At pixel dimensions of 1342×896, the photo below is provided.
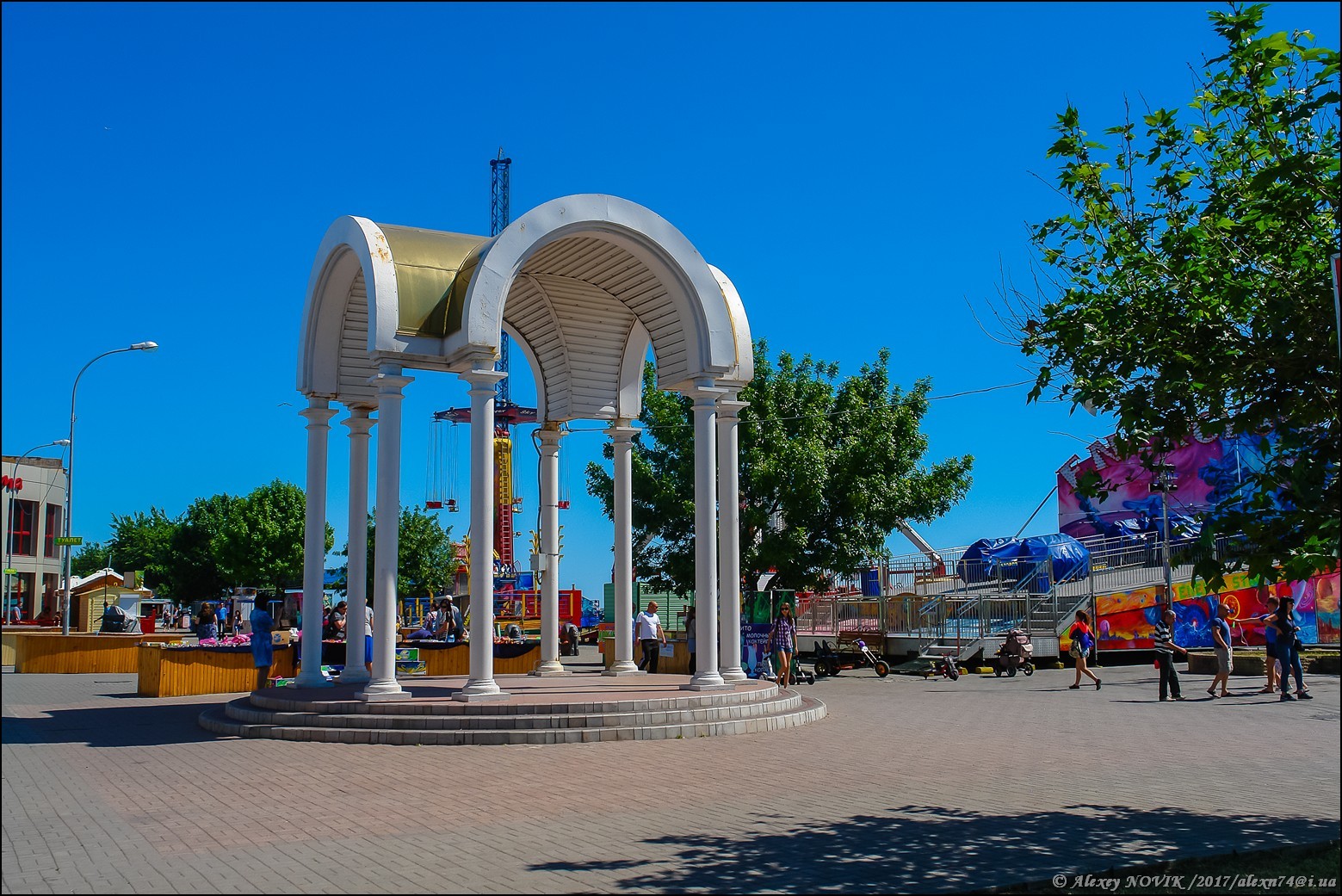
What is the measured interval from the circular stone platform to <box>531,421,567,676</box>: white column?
399cm

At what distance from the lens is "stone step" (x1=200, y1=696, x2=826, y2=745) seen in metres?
12.7

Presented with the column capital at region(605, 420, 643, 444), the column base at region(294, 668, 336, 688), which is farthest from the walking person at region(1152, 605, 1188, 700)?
the column base at region(294, 668, 336, 688)

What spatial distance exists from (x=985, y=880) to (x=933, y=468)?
22953 mm

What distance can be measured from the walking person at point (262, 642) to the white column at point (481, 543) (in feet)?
17.7

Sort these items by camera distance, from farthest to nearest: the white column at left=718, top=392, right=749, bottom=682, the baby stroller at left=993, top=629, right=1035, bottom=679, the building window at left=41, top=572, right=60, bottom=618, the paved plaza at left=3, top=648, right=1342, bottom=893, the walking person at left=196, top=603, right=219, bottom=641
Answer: the building window at left=41, top=572, right=60, bottom=618
the walking person at left=196, top=603, right=219, bottom=641
the baby stroller at left=993, top=629, right=1035, bottom=679
the white column at left=718, top=392, right=749, bottom=682
the paved plaza at left=3, top=648, right=1342, bottom=893

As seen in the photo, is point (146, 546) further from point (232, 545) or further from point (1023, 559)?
point (1023, 559)

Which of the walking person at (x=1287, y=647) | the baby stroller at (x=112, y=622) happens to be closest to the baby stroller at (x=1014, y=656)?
the walking person at (x=1287, y=647)

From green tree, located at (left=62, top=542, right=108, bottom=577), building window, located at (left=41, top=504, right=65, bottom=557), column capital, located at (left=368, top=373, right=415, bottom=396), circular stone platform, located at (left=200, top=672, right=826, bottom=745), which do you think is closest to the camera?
circular stone platform, located at (left=200, top=672, right=826, bottom=745)

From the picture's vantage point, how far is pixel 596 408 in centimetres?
1930

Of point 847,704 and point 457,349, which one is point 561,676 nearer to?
point 847,704

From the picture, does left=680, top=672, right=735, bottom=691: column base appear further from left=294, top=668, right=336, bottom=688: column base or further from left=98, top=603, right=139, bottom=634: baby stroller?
left=98, top=603, right=139, bottom=634: baby stroller

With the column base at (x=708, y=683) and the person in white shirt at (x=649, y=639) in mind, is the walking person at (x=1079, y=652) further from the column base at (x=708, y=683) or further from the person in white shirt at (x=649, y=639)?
the column base at (x=708, y=683)

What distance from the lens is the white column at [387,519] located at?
13922 millimetres

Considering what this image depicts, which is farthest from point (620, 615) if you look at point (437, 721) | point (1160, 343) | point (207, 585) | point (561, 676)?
point (207, 585)
